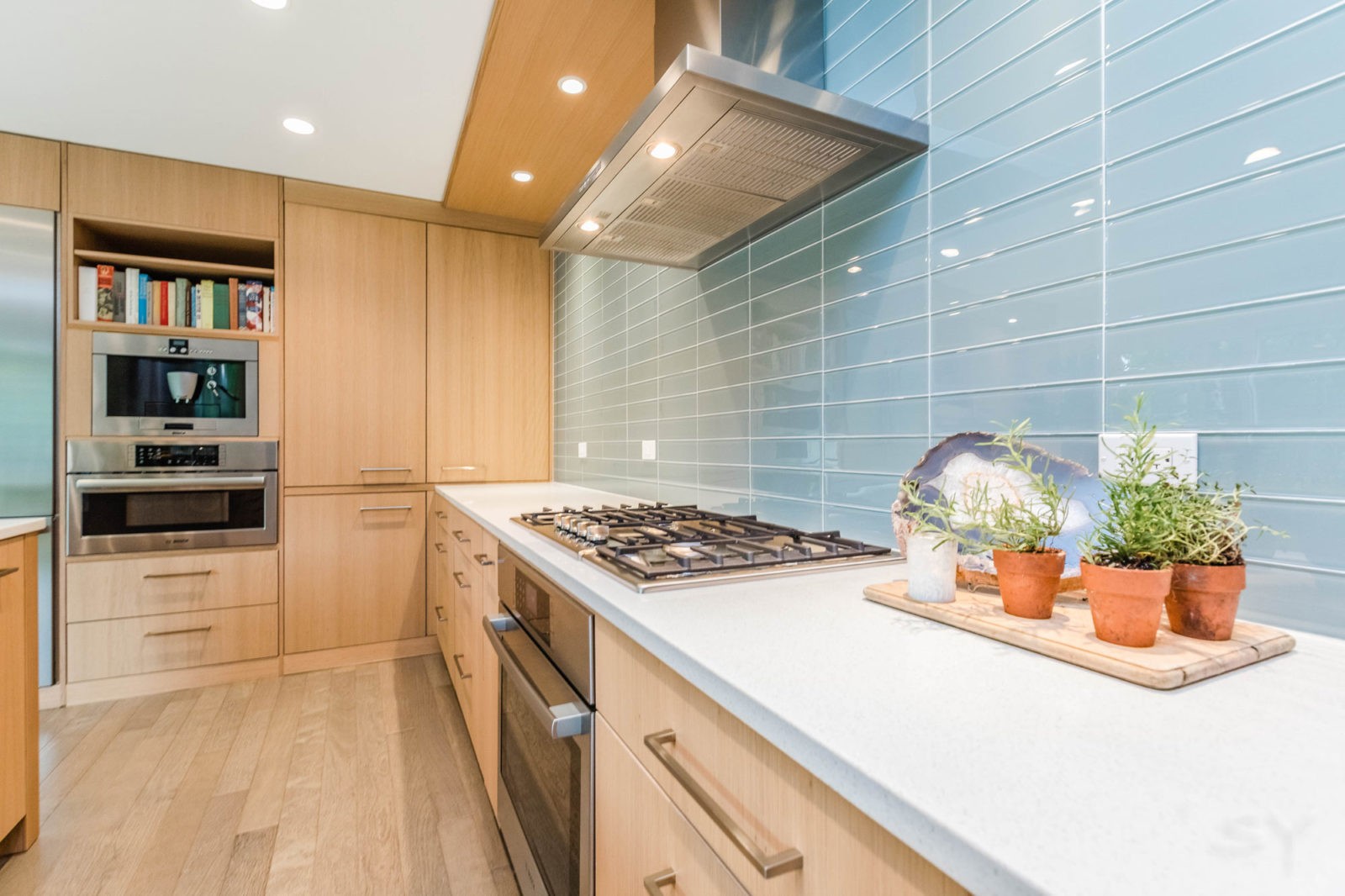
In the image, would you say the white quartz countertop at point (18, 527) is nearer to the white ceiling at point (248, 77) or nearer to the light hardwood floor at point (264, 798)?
the light hardwood floor at point (264, 798)

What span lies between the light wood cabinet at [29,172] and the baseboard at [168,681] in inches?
Answer: 79.0

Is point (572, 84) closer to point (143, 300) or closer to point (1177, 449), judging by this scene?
point (1177, 449)

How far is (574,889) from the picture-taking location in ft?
3.21

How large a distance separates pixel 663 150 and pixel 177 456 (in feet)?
8.98

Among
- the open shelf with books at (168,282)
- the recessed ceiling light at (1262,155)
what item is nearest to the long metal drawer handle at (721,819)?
the recessed ceiling light at (1262,155)

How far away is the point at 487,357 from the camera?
10.9ft

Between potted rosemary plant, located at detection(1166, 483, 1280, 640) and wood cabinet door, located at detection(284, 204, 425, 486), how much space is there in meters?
3.11

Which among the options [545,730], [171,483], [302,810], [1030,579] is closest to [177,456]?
[171,483]

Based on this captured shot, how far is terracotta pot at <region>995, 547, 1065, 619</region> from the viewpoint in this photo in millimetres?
700

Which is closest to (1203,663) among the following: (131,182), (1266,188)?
(1266,188)

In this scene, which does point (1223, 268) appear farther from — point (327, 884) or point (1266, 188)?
point (327, 884)

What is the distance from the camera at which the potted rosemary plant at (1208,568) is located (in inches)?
24.2

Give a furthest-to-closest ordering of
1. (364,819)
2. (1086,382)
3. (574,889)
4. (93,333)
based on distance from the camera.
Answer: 1. (93,333)
2. (364,819)
3. (574,889)
4. (1086,382)

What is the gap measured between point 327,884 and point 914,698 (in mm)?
1675
